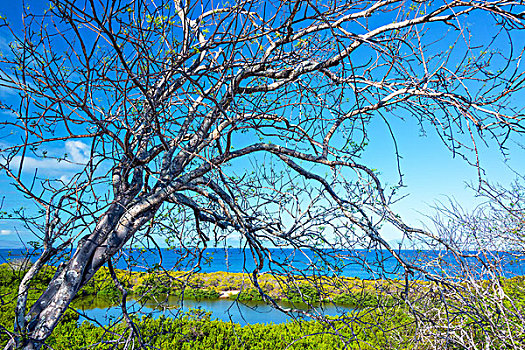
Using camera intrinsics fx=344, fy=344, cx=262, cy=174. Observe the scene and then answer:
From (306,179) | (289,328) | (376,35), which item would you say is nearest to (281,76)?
(376,35)

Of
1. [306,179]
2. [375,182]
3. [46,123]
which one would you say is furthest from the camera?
[306,179]

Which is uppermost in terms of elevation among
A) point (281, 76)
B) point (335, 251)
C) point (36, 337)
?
point (281, 76)

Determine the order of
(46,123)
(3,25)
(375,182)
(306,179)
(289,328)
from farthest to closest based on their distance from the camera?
(289,328) → (306,179) → (375,182) → (46,123) → (3,25)

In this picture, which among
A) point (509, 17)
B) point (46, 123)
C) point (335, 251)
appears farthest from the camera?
point (335, 251)

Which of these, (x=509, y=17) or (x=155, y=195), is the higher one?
(x=509, y=17)

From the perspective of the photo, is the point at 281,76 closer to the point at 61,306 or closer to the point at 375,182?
the point at 375,182

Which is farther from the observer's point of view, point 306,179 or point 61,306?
point 306,179

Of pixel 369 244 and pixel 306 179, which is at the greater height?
pixel 306 179

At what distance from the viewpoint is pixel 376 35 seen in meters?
2.66

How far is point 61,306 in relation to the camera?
7.67ft

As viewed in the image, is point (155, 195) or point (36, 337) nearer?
point (36, 337)

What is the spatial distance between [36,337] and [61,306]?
0.72 feet

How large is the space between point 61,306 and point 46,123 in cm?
134

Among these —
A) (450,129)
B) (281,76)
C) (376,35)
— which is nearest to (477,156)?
(450,129)
